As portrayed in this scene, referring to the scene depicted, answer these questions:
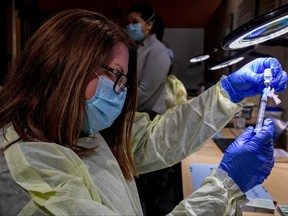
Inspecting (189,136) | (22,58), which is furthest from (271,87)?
(22,58)

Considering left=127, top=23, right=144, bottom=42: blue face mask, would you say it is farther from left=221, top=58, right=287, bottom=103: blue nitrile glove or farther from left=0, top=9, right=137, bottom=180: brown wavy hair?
left=0, top=9, right=137, bottom=180: brown wavy hair

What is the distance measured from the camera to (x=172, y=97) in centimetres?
246

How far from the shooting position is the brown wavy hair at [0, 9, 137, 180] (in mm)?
818

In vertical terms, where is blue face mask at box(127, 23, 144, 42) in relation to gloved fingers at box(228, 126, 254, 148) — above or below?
above

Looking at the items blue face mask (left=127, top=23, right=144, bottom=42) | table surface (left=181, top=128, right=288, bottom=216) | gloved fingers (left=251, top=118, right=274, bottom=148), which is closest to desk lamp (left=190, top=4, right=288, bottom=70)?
gloved fingers (left=251, top=118, right=274, bottom=148)

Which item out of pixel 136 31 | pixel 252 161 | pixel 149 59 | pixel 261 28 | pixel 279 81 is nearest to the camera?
pixel 261 28

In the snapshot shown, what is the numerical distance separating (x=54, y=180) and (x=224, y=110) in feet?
2.03

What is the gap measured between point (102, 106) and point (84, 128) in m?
0.08

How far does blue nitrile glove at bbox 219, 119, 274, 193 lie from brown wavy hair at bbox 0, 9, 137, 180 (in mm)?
421

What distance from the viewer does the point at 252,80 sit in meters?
1.04

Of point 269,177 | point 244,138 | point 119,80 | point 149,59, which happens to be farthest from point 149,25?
point 244,138

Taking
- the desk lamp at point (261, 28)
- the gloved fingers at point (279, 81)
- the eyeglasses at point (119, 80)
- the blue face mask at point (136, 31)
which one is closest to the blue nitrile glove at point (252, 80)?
the gloved fingers at point (279, 81)

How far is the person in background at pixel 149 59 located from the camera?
2195 millimetres

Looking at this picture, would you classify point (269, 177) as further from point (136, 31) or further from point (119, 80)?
point (136, 31)
